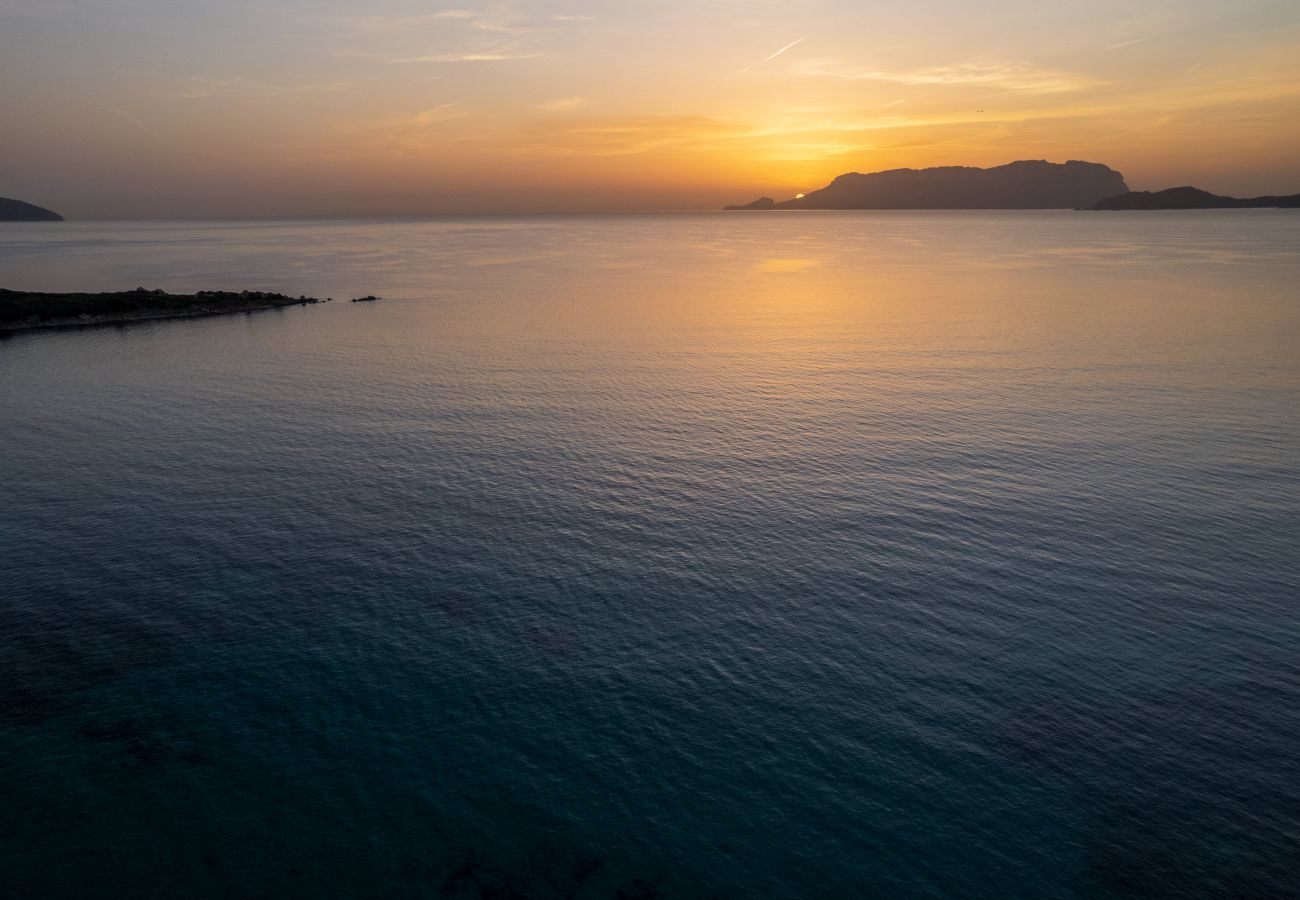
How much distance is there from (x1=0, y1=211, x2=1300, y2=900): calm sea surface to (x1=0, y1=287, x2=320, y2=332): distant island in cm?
6593

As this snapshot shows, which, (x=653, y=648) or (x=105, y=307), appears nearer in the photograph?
(x=653, y=648)

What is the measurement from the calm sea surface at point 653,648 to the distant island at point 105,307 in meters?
65.9

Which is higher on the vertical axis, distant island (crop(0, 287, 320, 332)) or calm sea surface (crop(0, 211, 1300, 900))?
distant island (crop(0, 287, 320, 332))

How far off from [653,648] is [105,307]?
17202 centimetres

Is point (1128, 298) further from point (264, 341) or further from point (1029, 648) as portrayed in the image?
point (264, 341)

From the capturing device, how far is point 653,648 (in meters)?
48.6

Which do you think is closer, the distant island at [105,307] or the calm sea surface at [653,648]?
the calm sea surface at [653,648]

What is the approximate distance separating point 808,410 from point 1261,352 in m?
86.4

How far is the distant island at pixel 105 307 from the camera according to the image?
15312 cm

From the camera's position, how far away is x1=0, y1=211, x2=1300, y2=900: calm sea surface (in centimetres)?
3388

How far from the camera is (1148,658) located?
4700 centimetres

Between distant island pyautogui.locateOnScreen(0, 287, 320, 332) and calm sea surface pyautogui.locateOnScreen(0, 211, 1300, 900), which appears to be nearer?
calm sea surface pyautogui.locateOnScreen(0, 211, 1300, 900)

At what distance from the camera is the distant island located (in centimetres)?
15312

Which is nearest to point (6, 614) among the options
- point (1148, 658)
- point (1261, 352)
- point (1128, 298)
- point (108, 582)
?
point (108, 582)
